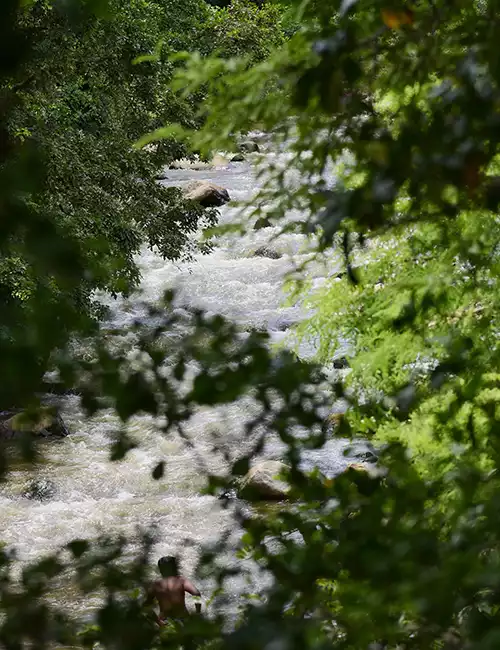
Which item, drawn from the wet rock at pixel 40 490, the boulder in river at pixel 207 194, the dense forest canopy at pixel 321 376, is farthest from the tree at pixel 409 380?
the boulder in river at pixel 207 194

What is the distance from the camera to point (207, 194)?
22172 mm

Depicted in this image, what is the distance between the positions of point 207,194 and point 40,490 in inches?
490

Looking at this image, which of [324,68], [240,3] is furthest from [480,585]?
[240,3]

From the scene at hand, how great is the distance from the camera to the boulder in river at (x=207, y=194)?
2205 cm

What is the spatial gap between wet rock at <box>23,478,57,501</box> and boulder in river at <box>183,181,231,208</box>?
38.7ft

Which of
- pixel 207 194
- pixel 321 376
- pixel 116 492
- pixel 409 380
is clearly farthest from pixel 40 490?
pixel 207 194

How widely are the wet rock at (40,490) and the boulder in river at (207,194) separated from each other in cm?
1179

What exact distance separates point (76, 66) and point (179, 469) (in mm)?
4444

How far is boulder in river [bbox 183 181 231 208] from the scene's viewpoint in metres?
22.0

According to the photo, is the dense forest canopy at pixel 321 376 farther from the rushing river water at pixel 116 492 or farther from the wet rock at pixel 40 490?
the wet rock at pixel 40 490

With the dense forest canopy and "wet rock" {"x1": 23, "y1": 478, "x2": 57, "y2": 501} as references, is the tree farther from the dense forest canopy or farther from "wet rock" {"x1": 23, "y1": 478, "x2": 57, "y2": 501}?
"wet rock" {"x1": 23, "y1": 478, "x2": 57, "y2": 501}

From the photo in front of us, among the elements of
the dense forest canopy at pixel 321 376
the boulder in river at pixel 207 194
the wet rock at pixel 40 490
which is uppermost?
the boulder in river at pixel 207 194

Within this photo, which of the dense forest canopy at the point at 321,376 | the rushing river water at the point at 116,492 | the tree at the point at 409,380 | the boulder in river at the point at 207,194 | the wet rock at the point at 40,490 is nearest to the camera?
the dense forest canopy at the point at 321,376

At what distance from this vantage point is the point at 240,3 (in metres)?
36.0
